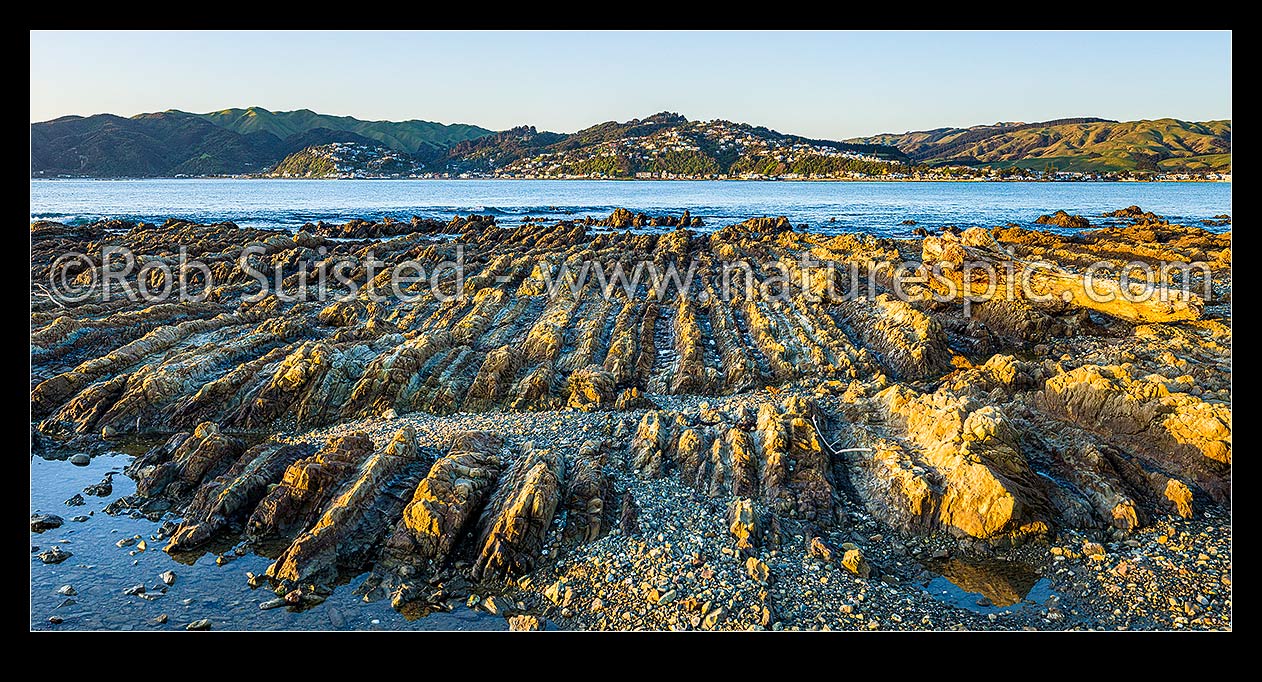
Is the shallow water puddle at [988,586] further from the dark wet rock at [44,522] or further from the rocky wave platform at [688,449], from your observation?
the dark wet rock at [44,522]

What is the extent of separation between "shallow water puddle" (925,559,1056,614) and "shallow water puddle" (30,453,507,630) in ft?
20.9

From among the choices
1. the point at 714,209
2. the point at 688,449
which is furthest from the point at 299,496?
the point at 714,209

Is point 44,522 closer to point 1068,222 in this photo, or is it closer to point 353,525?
point 353,525

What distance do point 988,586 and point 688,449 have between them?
214 inches

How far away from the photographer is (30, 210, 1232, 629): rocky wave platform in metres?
9.41

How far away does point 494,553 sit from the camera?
9.72 meters

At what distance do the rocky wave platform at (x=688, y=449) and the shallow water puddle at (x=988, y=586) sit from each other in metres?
0.08

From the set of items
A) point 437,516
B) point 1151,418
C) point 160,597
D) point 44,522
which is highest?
point 1151,418

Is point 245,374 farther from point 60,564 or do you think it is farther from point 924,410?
point 924,410

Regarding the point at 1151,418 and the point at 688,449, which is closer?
the point at 1151,418

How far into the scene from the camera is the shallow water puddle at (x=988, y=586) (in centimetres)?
904

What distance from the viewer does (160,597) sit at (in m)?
9.23

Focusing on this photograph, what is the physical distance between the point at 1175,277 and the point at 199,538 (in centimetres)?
3616

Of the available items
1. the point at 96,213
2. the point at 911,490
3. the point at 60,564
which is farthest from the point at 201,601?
the point at 96,213
